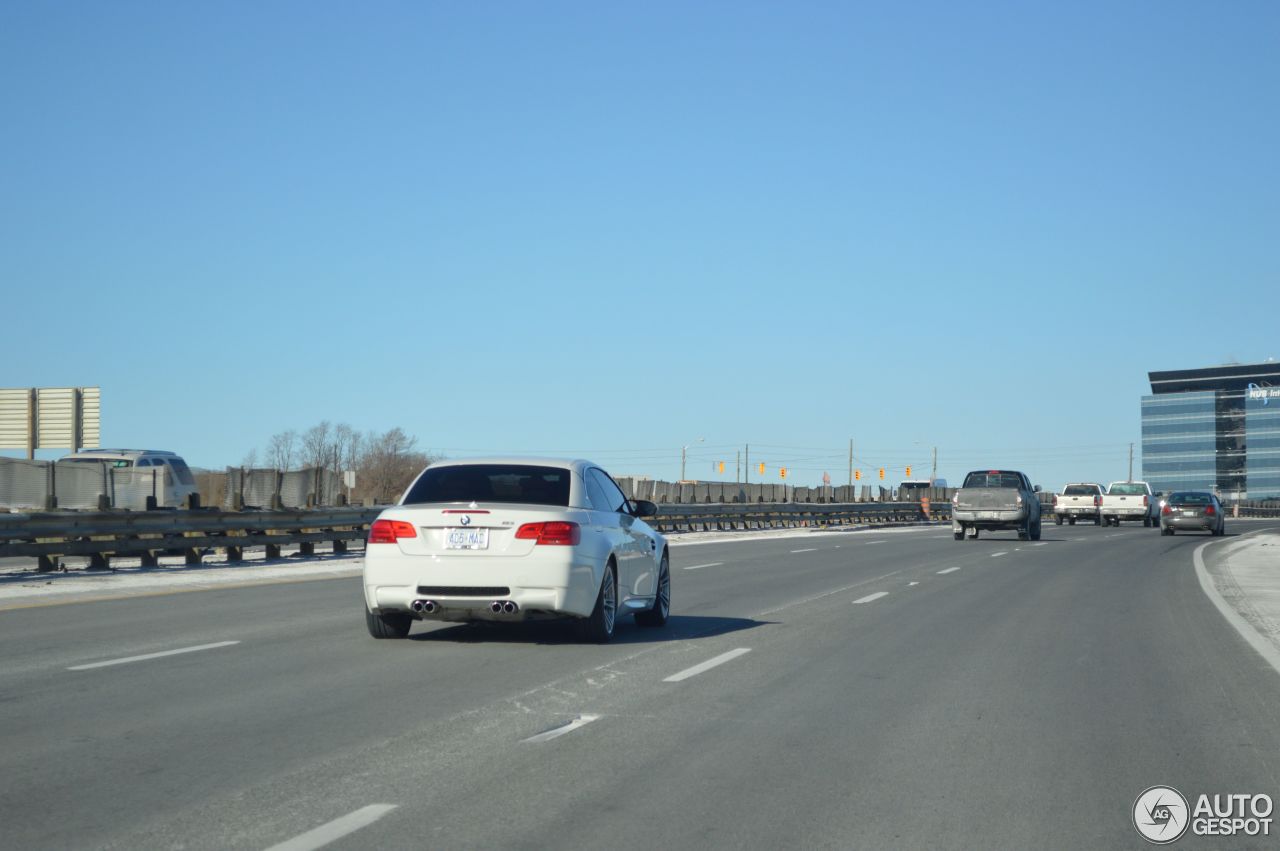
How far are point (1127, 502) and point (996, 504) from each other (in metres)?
24.4

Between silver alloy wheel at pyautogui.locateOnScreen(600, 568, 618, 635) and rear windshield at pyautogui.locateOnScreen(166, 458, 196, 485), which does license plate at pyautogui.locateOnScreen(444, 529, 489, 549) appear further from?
rear windshield at pyautogui.locateOnScreen(166, 458, 196, 485)

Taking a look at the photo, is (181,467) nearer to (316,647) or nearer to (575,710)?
(316,647)

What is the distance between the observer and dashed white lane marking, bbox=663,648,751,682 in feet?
33.6

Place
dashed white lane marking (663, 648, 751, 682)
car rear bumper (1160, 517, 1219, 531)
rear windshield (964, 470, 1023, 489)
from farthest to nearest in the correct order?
car rear bumper (1160, 517, 1219, 531)
rear windshield (964, 470, 1023, 489)
dashed white lane marking (663, 648, 751, 682)

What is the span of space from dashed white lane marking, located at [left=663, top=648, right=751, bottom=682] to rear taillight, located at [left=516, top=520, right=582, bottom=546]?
4.84 ft

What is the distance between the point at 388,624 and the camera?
12.3 metres

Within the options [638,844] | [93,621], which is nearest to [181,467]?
[93,621]

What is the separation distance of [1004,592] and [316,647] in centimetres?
1123

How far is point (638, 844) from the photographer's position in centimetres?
552

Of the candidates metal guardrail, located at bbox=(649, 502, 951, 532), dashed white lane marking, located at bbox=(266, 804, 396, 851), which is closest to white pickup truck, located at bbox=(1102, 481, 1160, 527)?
metal guardrail, located at bbox=(649, 502, 951, 532)

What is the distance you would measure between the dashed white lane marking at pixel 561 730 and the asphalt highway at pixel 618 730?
0.11 feet

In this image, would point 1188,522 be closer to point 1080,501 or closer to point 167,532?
point 1080,501

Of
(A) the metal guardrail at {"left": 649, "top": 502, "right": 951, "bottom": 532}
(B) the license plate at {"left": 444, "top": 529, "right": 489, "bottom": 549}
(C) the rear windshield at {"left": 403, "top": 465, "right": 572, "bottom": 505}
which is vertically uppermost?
(C) the rear windshield at {"left": 403, "top": 465, "right": 572, "bottom": 505}

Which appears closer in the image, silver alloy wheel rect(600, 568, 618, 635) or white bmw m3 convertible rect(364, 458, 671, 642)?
white bmw m3 convertible rect(364, 458, 671, 642)
